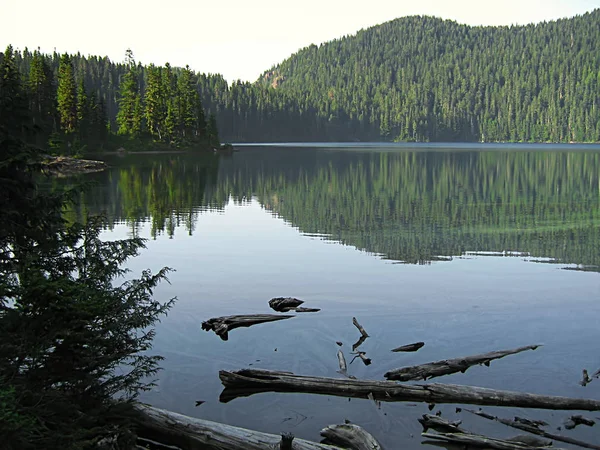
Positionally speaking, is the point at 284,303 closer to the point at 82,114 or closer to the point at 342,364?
the point at 342,364

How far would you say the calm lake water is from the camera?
398 inches

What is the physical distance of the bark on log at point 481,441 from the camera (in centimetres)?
780

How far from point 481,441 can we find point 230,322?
6.80m

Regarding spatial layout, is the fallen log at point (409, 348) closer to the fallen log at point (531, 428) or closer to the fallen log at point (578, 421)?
the fallen log at point (531, 428)

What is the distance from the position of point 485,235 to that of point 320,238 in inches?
266

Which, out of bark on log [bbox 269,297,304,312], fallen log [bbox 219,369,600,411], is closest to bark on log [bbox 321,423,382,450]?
fallen log [bbox 219,369,600,411]

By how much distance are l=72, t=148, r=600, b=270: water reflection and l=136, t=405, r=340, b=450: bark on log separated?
1448 cm

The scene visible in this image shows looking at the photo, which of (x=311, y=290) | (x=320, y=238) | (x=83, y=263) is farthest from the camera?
(x=320, y=238)

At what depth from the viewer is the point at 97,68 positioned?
649ft

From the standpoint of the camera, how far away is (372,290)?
17.5 metres

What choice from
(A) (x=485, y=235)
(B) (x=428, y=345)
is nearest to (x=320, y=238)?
(A) (x=485, y=235)

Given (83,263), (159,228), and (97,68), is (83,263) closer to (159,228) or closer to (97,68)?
(159,228)

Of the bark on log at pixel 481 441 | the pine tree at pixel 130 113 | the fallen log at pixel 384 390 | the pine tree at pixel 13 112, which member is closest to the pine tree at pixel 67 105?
the pine tree at pixel 130 113

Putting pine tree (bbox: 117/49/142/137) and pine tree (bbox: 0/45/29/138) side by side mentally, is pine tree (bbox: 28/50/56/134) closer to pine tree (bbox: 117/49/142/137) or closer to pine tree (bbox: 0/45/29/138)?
pine tree (bbox: 117/49/142/137)
